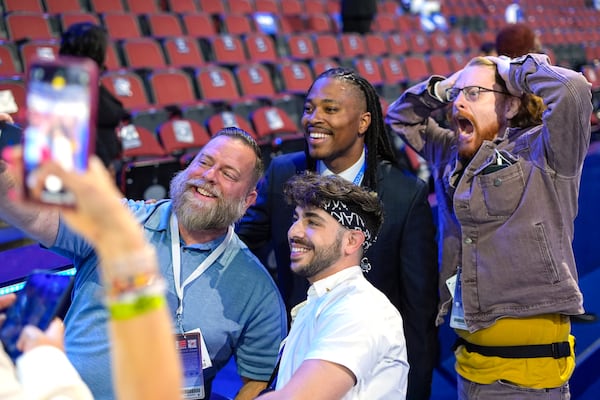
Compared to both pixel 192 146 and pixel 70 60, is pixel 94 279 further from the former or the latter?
pixel 192 146

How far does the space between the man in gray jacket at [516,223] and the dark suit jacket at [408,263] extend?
92 mm

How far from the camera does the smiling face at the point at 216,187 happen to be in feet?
6.39

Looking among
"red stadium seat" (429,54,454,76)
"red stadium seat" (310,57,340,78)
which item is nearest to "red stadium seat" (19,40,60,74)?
"red stadium seat" (310,57,340,78)

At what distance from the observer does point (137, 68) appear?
5.94 metres

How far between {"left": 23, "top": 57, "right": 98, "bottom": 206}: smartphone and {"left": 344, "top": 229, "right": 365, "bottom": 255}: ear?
40.8 inches

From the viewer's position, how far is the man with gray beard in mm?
1815

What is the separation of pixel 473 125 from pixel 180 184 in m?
0.94

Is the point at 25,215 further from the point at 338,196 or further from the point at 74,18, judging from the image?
the point at 74,18

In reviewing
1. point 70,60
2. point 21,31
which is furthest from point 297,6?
point 70,60

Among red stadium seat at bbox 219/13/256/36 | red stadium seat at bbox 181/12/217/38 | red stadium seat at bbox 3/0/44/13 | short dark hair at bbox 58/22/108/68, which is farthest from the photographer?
red stadium seat at bbox 219/13/256/36

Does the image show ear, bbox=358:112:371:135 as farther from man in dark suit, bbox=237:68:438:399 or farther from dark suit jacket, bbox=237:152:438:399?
dark suit jacket, bbox=237:152:438:399

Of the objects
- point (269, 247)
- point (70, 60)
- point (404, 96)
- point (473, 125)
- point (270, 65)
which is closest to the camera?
point (70, 60)

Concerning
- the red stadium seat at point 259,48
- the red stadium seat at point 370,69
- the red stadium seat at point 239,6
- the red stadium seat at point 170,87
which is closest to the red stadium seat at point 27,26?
the red stadium seat at point 170,87

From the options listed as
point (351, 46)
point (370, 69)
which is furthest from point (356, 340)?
point (351, 46)
